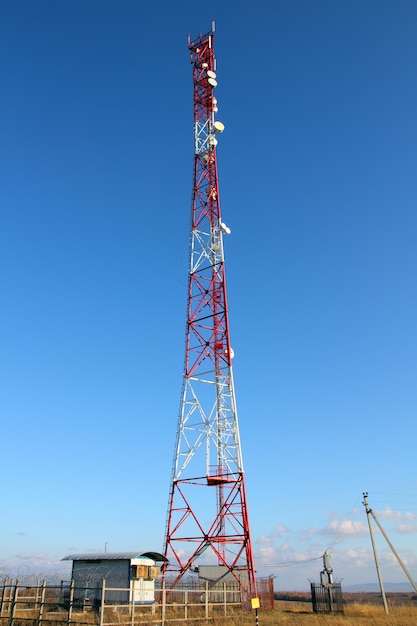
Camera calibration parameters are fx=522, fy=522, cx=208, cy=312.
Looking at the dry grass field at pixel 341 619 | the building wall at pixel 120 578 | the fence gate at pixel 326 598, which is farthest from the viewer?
the fence gate at pixel 326 598

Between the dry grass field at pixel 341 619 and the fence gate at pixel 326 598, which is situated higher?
the fence gate at pixel 326 598

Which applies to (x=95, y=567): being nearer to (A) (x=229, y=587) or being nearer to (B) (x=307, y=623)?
(A) (x=229, y=587)

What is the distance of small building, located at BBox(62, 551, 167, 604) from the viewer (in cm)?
3250

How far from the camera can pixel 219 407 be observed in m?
41.3

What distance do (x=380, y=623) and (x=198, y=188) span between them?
1392 inches

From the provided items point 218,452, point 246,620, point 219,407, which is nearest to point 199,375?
point 219,407

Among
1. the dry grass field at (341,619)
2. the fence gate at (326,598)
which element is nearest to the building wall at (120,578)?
the dry grass field at (341,619)

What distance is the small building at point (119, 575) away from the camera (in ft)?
107

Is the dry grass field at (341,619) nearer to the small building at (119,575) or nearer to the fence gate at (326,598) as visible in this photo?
the fence gate at (326,598)

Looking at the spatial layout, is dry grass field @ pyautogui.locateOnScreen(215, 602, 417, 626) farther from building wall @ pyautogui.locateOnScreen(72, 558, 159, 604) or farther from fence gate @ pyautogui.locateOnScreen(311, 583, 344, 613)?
building wall @ pyautogui.locateOnScreen(72, 558, 159, 604)

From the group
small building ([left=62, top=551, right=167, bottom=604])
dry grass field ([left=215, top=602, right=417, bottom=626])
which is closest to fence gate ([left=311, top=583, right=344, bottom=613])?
dry grass field ([left=215, top=602, right=417, bottom=626])

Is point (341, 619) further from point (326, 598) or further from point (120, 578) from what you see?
point (120, 578)

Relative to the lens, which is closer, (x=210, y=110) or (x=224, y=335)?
(x=224, y=335)

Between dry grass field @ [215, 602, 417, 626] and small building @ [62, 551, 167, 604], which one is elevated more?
small building @ [62, 551, 167, 604]
